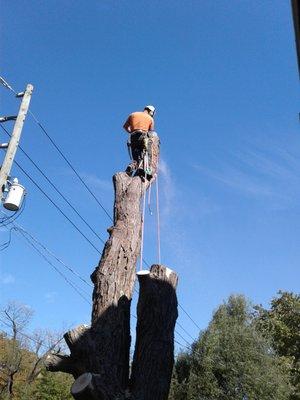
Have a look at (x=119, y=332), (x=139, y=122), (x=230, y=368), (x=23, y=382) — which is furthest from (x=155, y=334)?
(x=23, y=382)

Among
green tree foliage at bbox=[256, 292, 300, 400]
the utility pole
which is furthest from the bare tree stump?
green tree foliage at bbox=[256, 292, 300, 400]

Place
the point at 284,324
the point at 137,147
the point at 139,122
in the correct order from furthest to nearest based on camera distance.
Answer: the point at 284,324 → the point at 139,122 → the point at 137,147

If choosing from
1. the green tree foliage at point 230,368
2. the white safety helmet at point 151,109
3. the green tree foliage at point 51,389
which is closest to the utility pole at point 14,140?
the white safety helmet at point 151,109

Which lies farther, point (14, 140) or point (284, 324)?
point (284, 324)

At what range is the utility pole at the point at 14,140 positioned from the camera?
6.42 meters

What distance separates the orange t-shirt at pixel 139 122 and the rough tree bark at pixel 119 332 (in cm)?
185

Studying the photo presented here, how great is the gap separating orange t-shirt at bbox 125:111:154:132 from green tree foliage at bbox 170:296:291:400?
13712 mm

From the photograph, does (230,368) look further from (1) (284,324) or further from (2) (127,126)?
(2) (127,126)

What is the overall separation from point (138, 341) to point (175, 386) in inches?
627

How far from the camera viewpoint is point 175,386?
1878 cm

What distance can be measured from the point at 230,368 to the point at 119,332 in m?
14.8

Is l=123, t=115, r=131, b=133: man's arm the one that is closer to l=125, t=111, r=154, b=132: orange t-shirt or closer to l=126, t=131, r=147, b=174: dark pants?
l=125, t=111, r=154, b=132: orange t-shirt

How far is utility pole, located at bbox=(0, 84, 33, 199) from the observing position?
6.42 m

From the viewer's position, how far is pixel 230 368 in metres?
17.5
